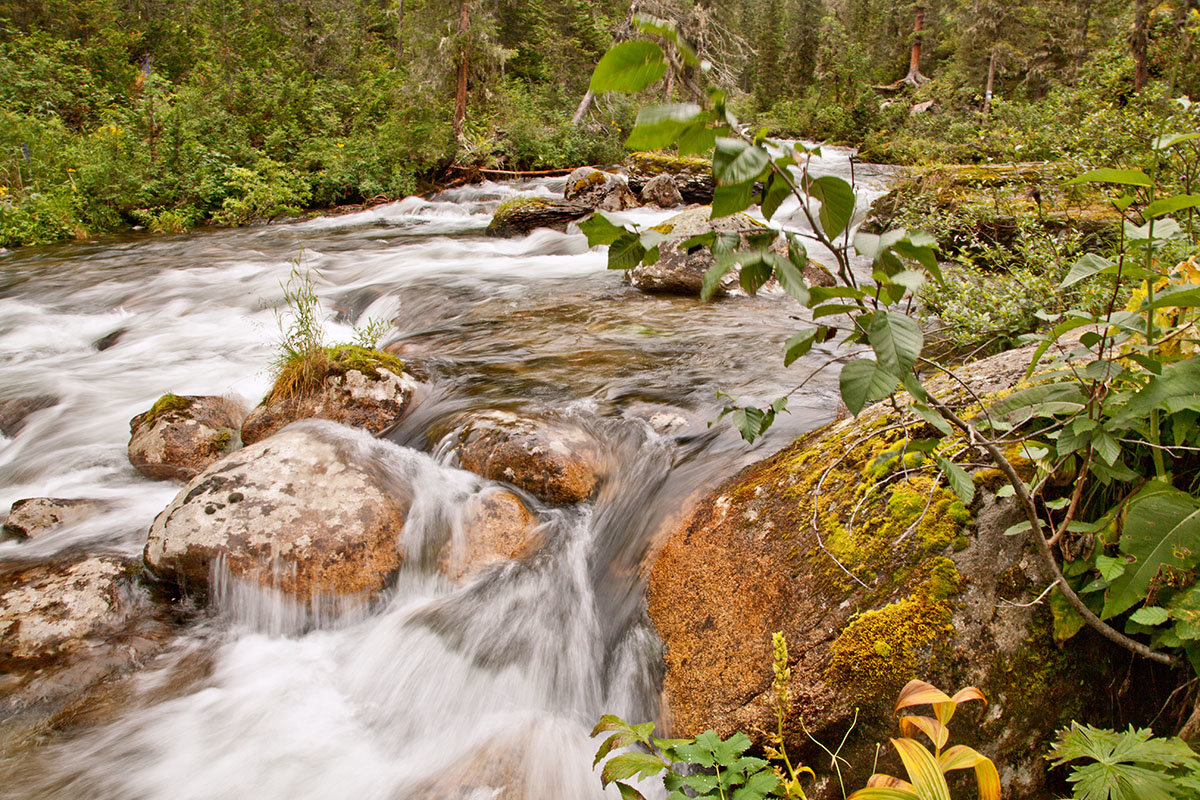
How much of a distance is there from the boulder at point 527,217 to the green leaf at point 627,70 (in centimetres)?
1170

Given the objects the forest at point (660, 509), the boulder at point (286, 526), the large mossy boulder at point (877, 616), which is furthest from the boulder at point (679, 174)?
the large mossy boulder at point (877, 616)

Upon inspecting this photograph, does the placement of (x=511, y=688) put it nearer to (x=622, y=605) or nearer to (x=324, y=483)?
(x=622, y=605)

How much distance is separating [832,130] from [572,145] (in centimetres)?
1920

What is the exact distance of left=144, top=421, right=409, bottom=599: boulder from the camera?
11.8 ft

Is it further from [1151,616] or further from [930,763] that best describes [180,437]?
[1151,616]

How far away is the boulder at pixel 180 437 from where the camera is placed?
489cm

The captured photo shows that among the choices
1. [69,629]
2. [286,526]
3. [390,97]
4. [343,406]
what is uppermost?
[390,97]

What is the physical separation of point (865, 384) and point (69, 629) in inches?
160

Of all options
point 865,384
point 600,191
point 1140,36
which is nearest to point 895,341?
point 865,384

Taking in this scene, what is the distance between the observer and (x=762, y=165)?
40.2 inches

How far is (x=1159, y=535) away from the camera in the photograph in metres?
1.46

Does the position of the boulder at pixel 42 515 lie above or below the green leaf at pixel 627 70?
below

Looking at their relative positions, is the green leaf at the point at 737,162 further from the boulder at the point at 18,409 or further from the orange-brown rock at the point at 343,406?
the boulder at the point at 18,409

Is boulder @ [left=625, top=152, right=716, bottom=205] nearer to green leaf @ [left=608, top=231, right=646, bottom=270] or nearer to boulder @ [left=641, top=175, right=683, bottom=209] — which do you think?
boulder @ [left=641, top=175, right=683, bottom=209]
